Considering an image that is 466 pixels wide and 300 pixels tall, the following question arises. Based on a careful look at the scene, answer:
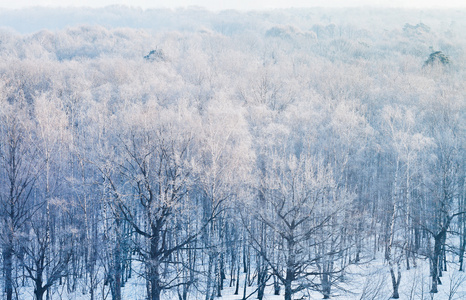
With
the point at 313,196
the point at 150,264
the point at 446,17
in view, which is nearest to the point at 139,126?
the point at 150,264

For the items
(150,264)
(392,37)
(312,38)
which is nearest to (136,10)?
(312,38)

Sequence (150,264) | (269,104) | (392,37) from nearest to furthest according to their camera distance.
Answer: (150,264)
(269,104)
(392,37)

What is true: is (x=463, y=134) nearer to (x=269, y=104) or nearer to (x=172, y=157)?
(x=269, y=104)

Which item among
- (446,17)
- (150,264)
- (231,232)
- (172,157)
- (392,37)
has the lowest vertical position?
(231,232)

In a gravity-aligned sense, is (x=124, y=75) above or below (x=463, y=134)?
above

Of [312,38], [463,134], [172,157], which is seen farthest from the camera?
[312,38]

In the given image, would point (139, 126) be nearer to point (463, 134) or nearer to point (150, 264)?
point (150, 264)

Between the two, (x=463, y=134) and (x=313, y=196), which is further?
(x=463, y=134)
